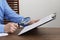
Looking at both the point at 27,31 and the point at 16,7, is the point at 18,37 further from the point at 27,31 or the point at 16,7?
the point at 16,7

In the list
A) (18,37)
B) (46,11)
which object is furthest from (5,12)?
(46,11)

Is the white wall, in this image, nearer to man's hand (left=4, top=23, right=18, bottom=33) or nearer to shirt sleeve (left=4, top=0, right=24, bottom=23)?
shirt sleeve (left=4, top=0, right=24, bottom=23)

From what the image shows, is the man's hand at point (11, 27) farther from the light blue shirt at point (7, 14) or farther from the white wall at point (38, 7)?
the white wall at point (38, 7)

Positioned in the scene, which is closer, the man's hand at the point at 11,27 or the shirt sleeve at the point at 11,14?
the man's hand at the point at 11,27

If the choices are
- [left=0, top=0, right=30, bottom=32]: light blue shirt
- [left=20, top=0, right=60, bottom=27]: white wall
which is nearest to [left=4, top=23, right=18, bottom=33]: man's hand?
[left=0, top=0, right=30, bottom=32]: light blue shirt

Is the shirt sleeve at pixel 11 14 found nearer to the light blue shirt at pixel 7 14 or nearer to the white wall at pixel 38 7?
the light blue shirt at pixel 7 14

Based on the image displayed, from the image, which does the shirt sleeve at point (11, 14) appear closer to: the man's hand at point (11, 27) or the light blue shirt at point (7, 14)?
the light blue shirt at point (7, 14)

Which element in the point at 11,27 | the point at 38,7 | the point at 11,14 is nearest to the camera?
the point at 11,27

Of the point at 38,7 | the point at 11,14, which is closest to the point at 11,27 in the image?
the point at 11,14

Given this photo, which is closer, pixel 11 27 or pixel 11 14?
pixel 11 27

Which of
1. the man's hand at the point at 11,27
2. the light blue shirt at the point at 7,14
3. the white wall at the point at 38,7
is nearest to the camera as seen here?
the man's hand at the point at 11,27

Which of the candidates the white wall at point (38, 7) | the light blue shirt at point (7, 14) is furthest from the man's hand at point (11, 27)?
the white wall at point (38, 7)

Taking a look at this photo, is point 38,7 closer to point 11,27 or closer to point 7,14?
point 7,14

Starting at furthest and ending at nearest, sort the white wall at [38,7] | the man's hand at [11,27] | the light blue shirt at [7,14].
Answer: the white wall at [38,7] → the light blue shirt at [7,14] → the man's hand at [11,27]
